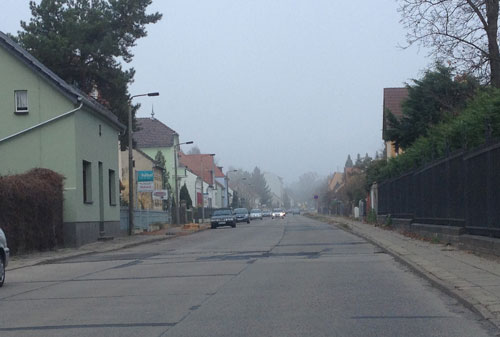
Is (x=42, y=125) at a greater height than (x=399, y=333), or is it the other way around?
(x=42, y=125)

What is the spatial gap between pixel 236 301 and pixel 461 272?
A: 483cm

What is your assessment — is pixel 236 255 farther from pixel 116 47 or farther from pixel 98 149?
pixel 116 47

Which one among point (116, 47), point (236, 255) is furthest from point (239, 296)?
point (116, 47)

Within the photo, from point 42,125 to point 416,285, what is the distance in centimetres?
2197

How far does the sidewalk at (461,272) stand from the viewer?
10101 mm

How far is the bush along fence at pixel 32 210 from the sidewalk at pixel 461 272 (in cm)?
1227

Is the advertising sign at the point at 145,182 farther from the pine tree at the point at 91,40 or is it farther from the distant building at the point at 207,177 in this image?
the distant building at the point at 207,177

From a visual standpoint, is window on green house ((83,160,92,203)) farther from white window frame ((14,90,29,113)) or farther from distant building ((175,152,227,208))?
distant building ((175,152,227,208))

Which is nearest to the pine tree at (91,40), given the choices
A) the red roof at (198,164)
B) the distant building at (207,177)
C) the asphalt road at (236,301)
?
the asphalt road at (236,301)

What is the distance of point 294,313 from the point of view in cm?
1021

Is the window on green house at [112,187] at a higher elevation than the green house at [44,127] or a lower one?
lower

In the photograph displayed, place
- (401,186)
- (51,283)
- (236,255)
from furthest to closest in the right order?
(401,186) → (236,255) → (51,283)

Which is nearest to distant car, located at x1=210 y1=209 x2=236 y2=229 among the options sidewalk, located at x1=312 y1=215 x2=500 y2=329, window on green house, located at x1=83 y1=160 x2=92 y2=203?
window on green house, located at x1=83 y1=160 x2=92 y2=203

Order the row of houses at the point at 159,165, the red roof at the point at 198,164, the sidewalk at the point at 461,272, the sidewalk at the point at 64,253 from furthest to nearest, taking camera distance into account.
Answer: the red roof at the point at 198,164
the row of houses at the point at 159,165
the sidewalk at the point at 64,253
the sidewalk at the point at 461,272
